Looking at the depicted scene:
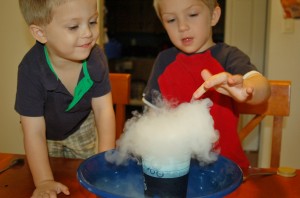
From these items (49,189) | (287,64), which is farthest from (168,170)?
(287,64)

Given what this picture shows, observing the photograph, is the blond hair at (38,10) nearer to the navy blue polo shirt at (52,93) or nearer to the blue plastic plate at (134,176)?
the navy blue polo shirt at (52,93)

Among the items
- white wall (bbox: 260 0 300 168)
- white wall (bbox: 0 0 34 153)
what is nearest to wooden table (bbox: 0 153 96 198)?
white wall (bbox: 0 0 34 153)

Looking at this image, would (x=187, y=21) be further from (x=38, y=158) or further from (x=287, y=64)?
(x=287, y=64)

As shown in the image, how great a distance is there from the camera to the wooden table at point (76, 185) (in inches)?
35.0

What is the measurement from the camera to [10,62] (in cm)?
226

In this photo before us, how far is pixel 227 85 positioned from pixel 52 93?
2.04 feet

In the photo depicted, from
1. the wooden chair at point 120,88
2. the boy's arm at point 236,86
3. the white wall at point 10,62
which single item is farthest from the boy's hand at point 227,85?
the white wall at point 10,62

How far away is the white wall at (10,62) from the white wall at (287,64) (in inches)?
64.1

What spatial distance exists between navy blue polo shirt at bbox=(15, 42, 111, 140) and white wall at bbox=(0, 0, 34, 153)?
100 cm

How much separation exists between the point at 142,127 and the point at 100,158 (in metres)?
0.18

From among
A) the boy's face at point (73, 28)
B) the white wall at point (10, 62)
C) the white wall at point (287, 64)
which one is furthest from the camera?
the white wall at point (287, 64)

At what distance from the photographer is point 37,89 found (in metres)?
1.13

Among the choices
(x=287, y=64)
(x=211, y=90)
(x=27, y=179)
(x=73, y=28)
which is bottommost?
(x=287, y=64)

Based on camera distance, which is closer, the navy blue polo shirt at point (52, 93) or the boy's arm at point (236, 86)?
the boy's arm at point (236, 86)
